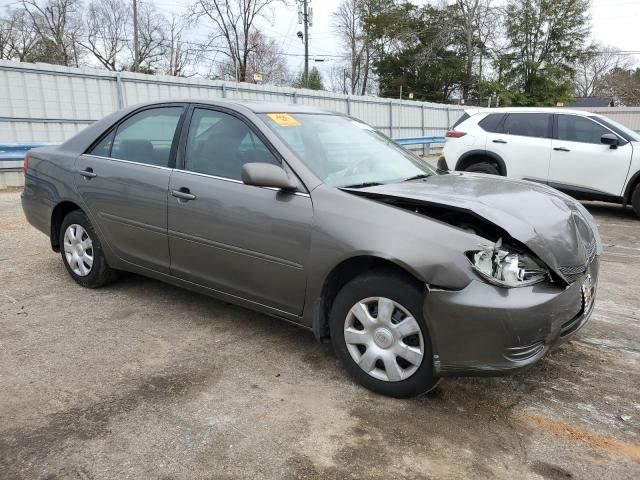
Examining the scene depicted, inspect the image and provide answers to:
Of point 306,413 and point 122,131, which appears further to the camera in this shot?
point 122,131

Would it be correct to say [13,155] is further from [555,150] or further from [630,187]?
[630,187]

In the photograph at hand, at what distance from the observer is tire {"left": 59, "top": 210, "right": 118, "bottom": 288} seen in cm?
438

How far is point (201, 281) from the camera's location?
3639mm

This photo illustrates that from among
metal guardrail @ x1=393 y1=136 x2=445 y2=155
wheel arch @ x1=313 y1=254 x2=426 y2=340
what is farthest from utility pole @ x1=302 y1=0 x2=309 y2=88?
wheel arch @ x1=313 y1=254 x2=426 y2=340

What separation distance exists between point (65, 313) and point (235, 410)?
199cm

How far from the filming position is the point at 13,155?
1056cm

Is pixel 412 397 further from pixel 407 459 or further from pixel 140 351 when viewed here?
pixel 140 351

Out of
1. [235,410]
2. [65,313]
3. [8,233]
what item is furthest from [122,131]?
[8,233]

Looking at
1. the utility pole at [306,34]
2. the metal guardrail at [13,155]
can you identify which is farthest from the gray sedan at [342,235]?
the utility pole at [306,34]

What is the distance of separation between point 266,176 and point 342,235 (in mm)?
582

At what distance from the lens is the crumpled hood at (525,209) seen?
2.67m

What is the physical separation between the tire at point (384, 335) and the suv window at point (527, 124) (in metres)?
6.77

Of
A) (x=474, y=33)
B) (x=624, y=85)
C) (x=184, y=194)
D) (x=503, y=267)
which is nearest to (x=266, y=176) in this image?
(x=184, y=194)

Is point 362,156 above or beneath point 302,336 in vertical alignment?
above
